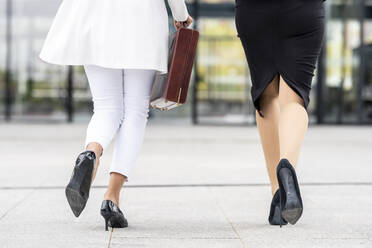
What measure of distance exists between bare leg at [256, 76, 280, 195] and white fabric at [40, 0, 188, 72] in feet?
1.99

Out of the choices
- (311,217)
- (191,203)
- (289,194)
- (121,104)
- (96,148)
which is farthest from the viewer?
(191,203)

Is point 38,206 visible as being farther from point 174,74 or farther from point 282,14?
point 282,14

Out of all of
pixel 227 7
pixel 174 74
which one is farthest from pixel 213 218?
pixel 227 7

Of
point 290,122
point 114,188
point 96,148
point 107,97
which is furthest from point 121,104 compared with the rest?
point 290,122

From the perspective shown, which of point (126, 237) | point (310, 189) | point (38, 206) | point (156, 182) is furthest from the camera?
point (156, 182)

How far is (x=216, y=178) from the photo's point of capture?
520 cm

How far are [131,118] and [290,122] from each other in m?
0.79

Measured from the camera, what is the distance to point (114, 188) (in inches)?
120

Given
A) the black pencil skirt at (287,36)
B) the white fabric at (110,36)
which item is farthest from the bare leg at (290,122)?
the white fabric at (110,36)

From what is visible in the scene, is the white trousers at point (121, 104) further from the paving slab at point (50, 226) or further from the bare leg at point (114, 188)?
the paving slab at point (50, 226)

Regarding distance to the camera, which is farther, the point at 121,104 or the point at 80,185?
the point at 121,104

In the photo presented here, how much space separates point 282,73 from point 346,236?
82 cm

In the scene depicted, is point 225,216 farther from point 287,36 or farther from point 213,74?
point 213,74

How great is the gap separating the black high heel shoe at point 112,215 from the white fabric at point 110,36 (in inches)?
26.1
